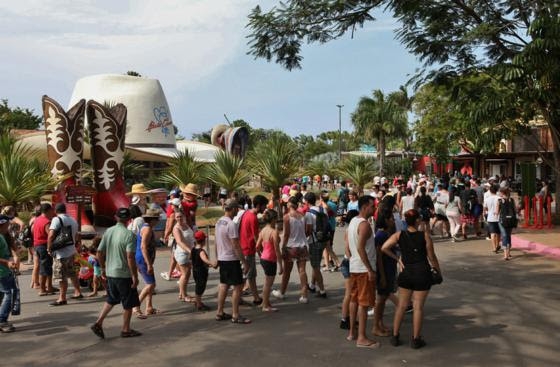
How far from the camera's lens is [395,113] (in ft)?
148

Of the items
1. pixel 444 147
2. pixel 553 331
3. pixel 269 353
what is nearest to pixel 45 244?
pixel 269 353

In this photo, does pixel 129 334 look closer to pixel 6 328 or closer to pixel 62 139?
pixel 6 328

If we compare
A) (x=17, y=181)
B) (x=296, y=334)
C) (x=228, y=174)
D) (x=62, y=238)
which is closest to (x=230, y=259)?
(x=296, y=334)

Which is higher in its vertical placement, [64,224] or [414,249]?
[64,224]

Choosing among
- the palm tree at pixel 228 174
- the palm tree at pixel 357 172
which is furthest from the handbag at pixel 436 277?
the palm tree at pixel 357 172

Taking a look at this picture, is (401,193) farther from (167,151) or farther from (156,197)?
(167,151)

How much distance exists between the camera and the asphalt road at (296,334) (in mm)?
5203

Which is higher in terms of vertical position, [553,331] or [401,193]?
[401,193]

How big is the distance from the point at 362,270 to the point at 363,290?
0.69 ft

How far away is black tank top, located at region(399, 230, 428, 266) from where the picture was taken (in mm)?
5289

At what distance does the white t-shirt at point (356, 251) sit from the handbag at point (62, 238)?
14.2 feet

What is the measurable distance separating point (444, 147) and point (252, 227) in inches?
1114

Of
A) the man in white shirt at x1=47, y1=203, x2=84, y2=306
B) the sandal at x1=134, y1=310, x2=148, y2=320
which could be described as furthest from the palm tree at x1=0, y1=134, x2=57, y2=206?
the sandal at x1=134, y1=310, x2=148, y2=320

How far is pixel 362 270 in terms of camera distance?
5.52 m
